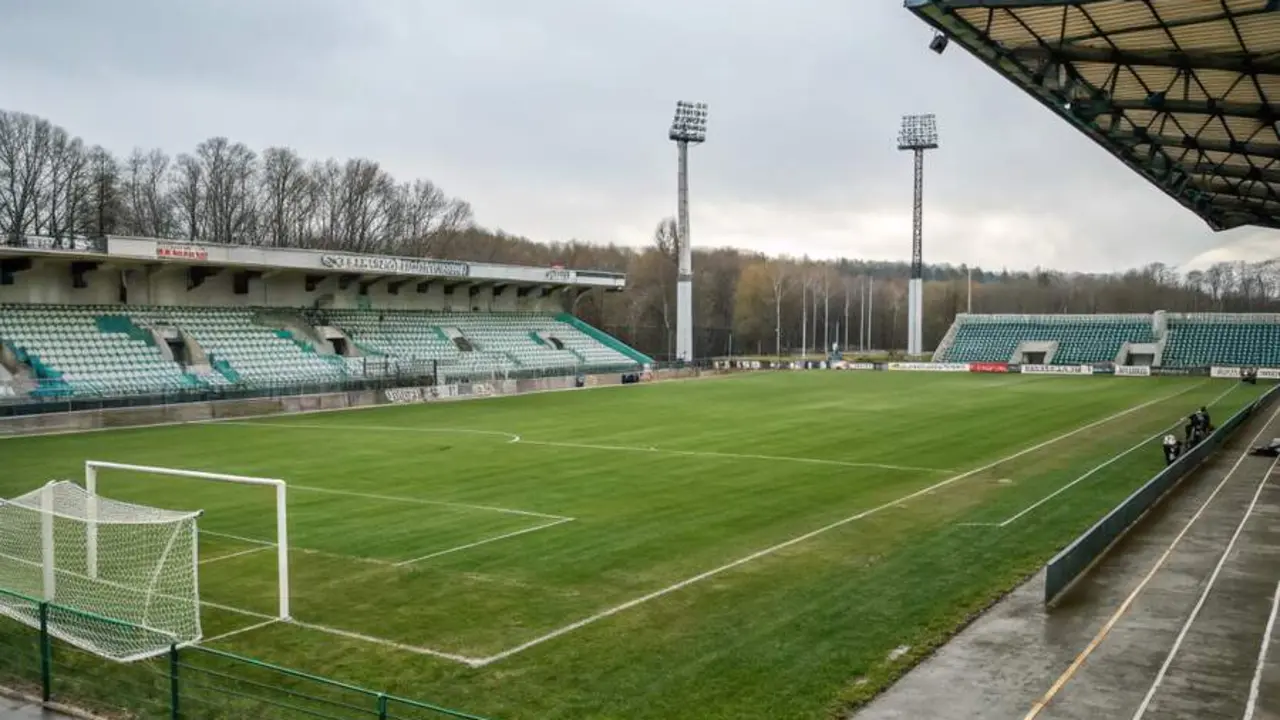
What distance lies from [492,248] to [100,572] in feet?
333

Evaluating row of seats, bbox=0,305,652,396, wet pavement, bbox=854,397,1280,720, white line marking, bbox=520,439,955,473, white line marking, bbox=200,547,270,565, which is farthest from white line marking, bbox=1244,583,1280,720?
row of seats, bbox=0,305,652,396

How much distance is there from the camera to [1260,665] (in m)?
12.2

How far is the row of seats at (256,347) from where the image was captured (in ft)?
145

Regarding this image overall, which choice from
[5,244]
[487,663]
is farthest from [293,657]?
[5,244]

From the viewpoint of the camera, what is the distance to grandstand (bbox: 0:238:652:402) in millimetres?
44656

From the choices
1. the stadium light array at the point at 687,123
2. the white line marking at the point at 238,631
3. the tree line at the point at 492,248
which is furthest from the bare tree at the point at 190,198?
the white line marking at the point at 238,631

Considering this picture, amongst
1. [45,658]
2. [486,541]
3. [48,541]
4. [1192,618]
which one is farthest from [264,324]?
[1192,618]

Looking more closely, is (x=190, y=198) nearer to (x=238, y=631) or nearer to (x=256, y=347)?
(x=256, y=347)

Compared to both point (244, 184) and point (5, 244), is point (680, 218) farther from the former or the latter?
point (5, 244)

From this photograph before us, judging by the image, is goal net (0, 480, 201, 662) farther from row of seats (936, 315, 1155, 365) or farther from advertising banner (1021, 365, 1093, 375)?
row of seats (936, 315, 1155, 365)

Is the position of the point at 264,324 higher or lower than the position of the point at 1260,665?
higher

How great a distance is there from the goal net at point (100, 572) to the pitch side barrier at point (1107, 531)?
497 inches

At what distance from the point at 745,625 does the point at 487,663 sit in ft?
12.4

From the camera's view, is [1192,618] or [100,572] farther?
[100,572]
